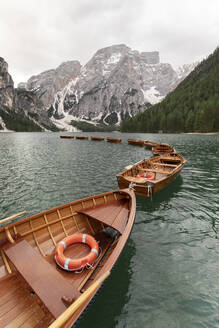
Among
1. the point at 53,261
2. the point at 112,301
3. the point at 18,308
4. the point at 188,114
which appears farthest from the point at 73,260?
the point at 188,114

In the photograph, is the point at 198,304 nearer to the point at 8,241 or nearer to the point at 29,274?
the point at 29,274

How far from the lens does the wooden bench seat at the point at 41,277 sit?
468cm

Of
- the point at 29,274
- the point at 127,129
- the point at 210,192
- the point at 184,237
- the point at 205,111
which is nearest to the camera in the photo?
the point at 29,274

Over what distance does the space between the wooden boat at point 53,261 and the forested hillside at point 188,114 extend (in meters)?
122

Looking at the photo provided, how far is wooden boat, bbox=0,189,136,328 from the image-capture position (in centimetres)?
461

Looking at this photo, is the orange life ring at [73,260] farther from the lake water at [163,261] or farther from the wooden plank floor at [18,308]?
the lake water at [163,261]

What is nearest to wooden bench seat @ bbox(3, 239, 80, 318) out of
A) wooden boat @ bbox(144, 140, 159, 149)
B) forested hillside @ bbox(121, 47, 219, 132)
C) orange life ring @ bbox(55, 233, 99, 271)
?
orange life ring @ bbox(55, 233, 99, 271)

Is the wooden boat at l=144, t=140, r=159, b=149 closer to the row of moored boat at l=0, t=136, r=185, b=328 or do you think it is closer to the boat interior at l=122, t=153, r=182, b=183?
the boat interior at l=122, t=153, r=182, b=183

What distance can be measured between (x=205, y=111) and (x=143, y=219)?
398 ft

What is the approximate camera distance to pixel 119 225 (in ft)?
26.9

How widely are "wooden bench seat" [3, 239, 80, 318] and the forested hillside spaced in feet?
415

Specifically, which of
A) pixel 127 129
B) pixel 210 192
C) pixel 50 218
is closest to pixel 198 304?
pixel 50 218

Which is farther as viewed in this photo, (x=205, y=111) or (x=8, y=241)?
(x=205, y=111)

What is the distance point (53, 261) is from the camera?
692 centimetres
